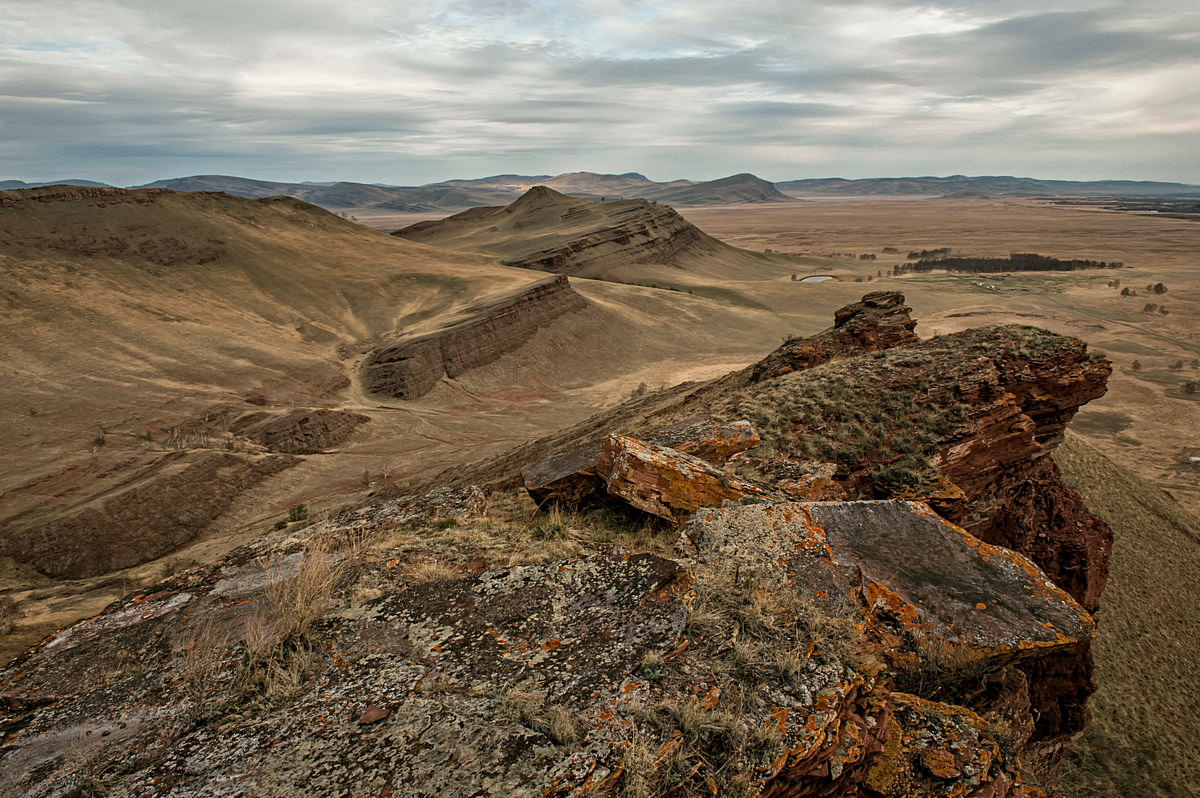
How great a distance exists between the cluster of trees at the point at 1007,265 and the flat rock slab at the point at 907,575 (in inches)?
3208

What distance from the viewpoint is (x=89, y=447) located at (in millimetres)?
20156

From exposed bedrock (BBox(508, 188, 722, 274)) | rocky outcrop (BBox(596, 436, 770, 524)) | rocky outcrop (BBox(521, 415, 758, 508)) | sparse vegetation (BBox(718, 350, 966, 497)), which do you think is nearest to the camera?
rocky outcrop (BBox(596, 436, 770, 524))

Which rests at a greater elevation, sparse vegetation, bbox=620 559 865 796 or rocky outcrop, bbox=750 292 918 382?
rocky outcrop, bbox=750 292 918 382

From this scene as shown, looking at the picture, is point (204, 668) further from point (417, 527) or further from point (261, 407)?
point (261, 407)

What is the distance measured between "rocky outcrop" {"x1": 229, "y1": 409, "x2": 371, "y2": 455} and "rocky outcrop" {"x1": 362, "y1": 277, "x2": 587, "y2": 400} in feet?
18.6

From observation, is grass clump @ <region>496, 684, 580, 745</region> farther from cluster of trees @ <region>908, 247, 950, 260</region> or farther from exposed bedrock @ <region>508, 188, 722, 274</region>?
cluster of trees @ <region>908, 247, 950, 260</region>

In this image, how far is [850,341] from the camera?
13.7 m

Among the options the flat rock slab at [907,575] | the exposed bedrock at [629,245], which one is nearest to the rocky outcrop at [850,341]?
the flat rock slab at [907,575]

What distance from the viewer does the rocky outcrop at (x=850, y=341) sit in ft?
42.4

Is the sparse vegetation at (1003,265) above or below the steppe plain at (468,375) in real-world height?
above

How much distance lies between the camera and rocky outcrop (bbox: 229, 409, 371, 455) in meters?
23.2

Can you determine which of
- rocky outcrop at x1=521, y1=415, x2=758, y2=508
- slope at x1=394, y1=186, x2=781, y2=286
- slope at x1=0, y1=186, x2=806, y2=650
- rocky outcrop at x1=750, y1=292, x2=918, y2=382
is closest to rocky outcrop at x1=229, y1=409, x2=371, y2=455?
slope at x1=0, y1=186, x2=806, y2=650

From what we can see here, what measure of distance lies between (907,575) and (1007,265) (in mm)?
91104

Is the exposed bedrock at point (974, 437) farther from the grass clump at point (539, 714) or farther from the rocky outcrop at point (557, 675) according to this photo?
the grass clump at point (539, 714)
